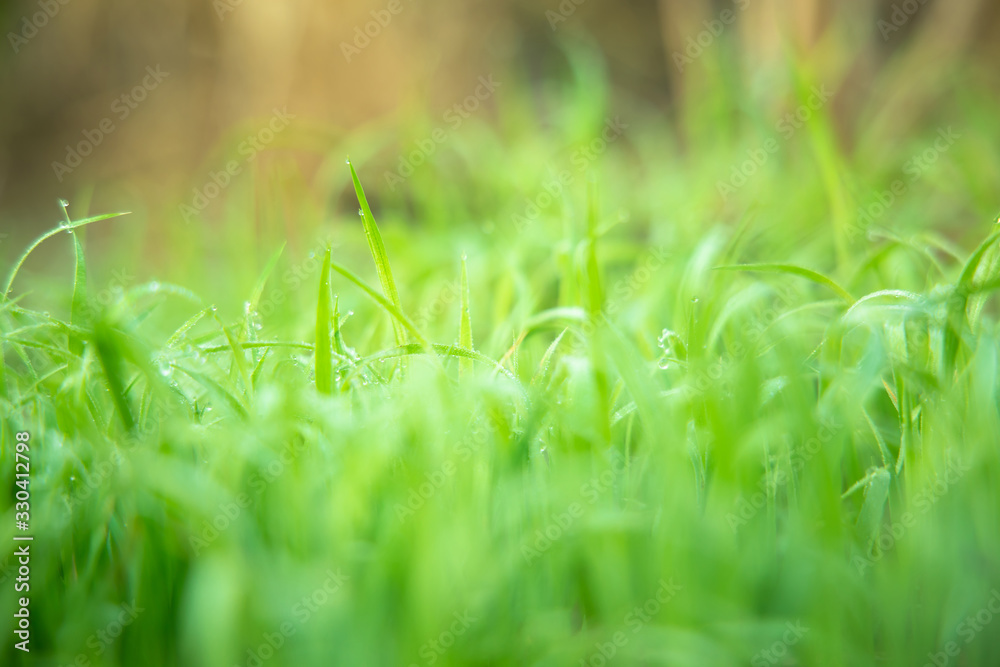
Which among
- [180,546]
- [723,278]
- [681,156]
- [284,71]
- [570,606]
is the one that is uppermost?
[284,71]

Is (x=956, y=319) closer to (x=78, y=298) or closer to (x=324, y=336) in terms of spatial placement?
(x=324, y=336)

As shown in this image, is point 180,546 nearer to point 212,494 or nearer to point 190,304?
point 212,494

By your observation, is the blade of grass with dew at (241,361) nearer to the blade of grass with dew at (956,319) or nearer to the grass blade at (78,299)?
the grass blade at (78,299)

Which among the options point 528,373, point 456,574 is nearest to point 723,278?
point 528,373

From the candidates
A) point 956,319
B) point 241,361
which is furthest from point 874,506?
point 241,361

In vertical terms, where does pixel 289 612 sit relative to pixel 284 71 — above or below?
below
